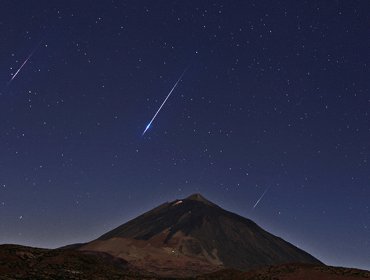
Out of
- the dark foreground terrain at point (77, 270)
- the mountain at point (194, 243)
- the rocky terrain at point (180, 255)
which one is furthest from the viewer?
the mountain at point (194, 243)

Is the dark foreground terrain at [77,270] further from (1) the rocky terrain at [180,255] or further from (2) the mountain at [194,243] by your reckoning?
(2) the mountain at [194,243]

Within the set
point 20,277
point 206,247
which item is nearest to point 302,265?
point 20,277

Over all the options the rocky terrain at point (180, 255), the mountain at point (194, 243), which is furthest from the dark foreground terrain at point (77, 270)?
the mountain at point (194, 243)

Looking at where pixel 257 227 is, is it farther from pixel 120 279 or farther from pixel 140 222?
pixel 120 279

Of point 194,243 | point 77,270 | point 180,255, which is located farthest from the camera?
point 194,243

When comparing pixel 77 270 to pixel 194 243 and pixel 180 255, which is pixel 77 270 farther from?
pixel 194 243

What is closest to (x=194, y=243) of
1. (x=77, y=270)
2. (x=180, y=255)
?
(x=180, y=255)
